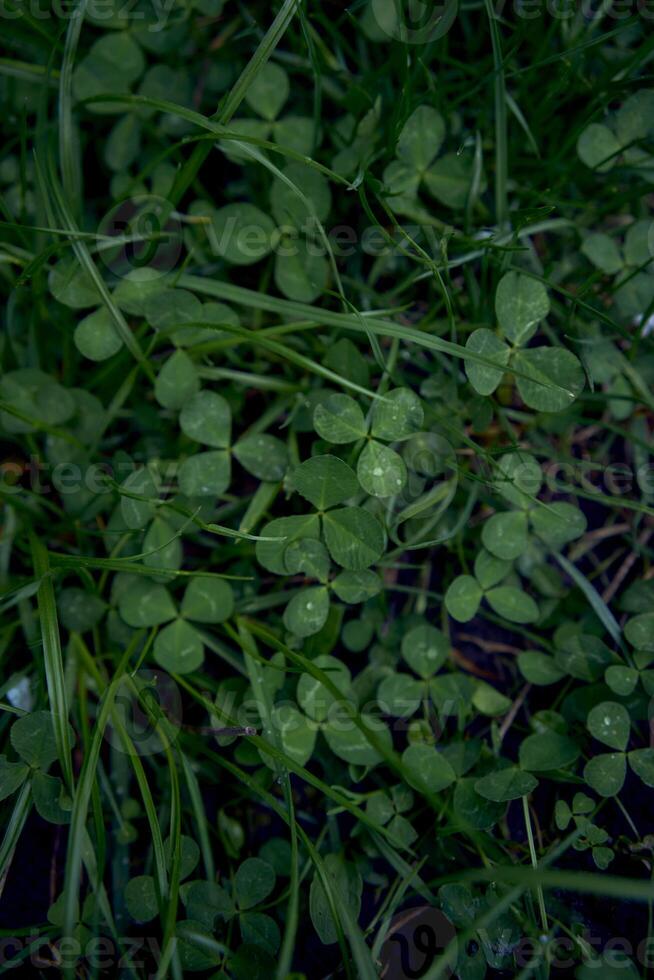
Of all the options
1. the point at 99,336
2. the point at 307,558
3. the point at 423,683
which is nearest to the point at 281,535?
the point at 307,558

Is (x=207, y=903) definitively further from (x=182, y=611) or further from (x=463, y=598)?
(x=463, y=598)

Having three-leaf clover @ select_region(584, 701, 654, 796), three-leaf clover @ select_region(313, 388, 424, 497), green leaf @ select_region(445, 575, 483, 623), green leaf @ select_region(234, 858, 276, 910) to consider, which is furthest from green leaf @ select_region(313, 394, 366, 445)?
green leaf @ select_region(234, 858, 276, 910)

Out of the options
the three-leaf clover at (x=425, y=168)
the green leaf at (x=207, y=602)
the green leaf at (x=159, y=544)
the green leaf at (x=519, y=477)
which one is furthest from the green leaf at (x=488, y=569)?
the three-leaf clover at (x=425, y=168)

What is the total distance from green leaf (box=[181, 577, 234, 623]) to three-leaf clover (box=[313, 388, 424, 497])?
13.5 inches

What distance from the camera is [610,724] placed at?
133 centimetres

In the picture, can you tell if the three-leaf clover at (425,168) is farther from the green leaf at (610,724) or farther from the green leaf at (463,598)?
the green leaf at (610,724)

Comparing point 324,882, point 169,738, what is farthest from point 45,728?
point 324,882

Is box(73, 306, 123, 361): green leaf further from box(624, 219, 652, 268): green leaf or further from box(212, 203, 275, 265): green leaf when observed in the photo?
box(624, 219, 652, 268): green leaf

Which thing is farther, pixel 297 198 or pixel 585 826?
pixel 297 198

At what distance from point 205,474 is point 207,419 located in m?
0.10

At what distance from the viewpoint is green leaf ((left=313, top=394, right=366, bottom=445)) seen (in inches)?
51.6

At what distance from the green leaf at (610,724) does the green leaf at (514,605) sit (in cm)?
20

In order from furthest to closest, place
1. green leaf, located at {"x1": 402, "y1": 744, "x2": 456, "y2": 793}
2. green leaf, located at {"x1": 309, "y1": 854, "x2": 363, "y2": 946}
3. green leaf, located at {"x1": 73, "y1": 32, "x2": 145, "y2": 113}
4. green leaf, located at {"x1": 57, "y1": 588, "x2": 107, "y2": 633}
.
Result: green leaf, located at {"x1": 73, "y1": 32, "x2": 145, "y2": 113} → green leaf, located at {"x1": 57, "y1": 588, "x2": 107, "y2": 633} → green leaf, located at {"x1": 402, "y1": 744, "x2": 456, "y2": 793} → green leaf, located at {"x1": 309, "y1": 854, "x2": 363, "y2": 946}

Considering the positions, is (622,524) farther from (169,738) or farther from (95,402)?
(95,402)
